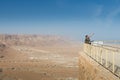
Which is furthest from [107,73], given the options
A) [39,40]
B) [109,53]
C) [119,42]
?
[39,40]

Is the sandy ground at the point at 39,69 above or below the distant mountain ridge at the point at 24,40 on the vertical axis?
below

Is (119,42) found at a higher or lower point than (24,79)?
higher

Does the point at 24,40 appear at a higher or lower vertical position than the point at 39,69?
higher

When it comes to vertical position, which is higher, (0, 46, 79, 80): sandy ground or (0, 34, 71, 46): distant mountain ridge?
(0, 34, 71, 46): distant mountain ridge

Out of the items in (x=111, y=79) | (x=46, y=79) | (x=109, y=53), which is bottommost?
(x=46, y=79)

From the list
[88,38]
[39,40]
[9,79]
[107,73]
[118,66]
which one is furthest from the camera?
[39,40]

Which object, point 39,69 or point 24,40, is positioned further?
point 24,40

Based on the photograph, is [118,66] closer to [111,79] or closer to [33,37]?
[111,79]

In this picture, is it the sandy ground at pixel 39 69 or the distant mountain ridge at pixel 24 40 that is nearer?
the sandy ground at pixel 39 69

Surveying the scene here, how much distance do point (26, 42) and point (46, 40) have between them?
2647 centimetres

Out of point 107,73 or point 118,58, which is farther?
point 118,58

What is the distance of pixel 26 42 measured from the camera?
567 ft

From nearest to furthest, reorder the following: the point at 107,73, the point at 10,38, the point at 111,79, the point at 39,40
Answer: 1. the point at 111,79
2. the point at 107,73
3. the point at 10,38
4. the point at 39,40

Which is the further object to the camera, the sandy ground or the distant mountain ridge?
the distant mountain ridge
